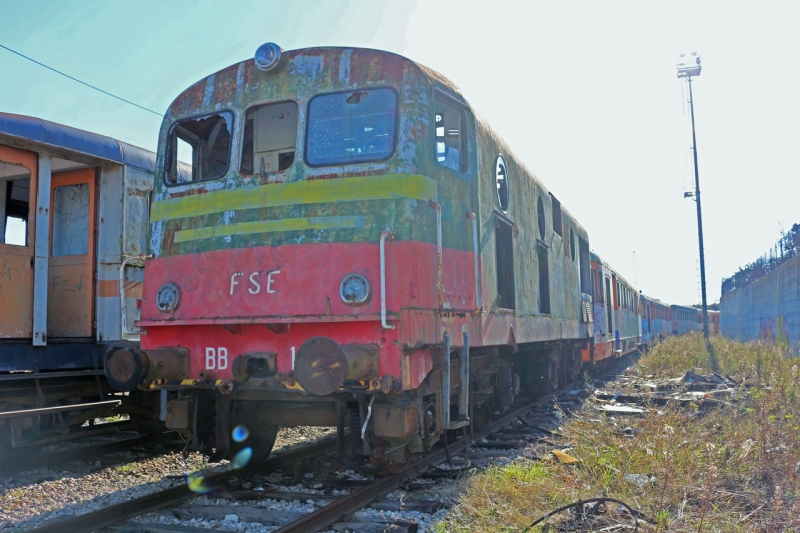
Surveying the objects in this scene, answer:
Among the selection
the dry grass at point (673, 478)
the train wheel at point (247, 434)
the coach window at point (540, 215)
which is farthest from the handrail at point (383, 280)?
the coach window at point (540, 215)

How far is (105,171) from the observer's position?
7.58m

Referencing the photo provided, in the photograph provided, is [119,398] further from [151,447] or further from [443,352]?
[443,352]

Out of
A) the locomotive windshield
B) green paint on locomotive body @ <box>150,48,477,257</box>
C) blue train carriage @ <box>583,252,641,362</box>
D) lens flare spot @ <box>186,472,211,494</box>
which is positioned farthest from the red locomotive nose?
blue train carriage @ <box>583,252,641,362</box>

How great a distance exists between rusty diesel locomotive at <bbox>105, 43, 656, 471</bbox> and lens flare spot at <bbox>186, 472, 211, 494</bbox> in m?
0.28

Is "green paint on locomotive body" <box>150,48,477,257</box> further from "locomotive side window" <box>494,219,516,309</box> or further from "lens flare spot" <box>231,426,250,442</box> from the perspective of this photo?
"lens flare spot" <box>231,426,250,442</box>

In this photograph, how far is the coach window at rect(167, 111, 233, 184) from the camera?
5.76 meters

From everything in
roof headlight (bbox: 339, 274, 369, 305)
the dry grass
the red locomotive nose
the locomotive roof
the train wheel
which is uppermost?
the locomotive roof

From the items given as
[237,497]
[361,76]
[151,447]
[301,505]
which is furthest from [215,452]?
[361,76]

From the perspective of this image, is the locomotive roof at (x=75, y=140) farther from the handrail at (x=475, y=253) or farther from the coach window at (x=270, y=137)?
the handrail at (x=475, y=253)

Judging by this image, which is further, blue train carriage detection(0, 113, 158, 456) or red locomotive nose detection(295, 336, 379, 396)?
blue train carriage detection(0, 113, 158, 456)

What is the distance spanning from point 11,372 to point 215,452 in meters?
2.87

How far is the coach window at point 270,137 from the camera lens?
18.1ft

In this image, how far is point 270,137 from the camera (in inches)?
220

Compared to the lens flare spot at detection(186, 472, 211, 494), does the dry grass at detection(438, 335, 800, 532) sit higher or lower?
higher
